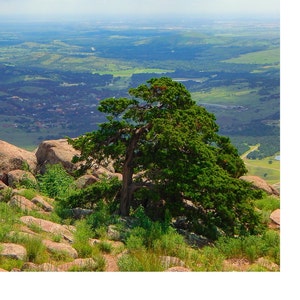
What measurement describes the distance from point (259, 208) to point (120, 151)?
14.8 ft

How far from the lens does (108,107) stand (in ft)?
35.3

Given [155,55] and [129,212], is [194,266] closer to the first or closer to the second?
[129,212]

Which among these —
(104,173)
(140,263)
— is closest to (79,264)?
(140,263)

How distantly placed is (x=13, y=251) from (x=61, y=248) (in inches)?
28.9

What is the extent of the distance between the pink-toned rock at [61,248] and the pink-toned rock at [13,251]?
453 millimetres

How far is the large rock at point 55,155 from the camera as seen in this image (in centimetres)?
1549

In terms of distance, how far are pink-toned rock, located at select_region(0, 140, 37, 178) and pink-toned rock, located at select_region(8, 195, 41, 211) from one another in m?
3.48

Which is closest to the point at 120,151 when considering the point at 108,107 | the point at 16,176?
the point at 108,107

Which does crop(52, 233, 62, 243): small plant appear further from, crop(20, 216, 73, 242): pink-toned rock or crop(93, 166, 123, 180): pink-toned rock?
crop(93, 166, 123, 180): pink-toned rock

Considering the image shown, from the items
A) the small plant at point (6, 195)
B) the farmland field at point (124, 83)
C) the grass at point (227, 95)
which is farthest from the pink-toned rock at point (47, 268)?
the grass at point (227, 95)

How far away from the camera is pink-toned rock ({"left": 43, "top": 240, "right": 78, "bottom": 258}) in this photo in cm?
725

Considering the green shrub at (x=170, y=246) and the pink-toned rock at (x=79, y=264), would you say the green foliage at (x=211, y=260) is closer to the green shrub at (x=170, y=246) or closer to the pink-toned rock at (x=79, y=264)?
the green shrub at (x=170, y=246)

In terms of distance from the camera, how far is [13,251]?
689cm

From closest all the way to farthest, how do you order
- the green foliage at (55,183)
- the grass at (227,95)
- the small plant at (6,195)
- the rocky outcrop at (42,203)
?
the rocky outcrop at (42,203) → the small plant at (6,195) → the green foliage at (55,183) → the grass at (227,95)
